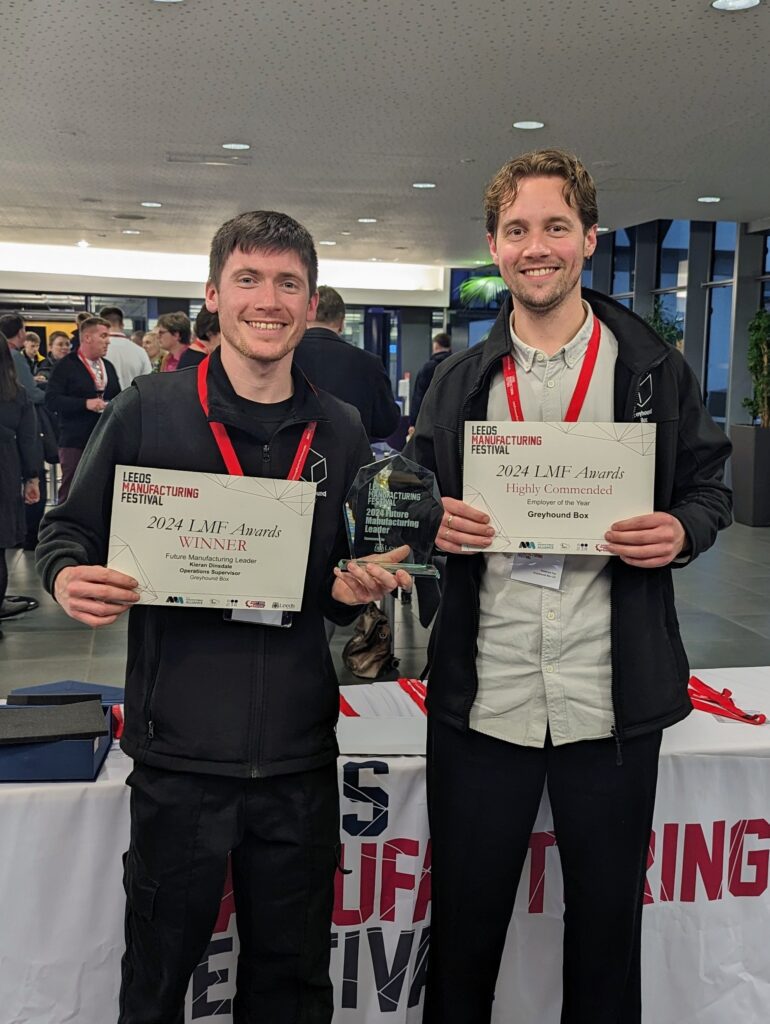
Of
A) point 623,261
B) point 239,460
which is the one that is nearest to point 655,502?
point 239,460

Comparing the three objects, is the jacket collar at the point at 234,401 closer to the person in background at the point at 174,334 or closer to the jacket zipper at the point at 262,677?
the jacket zipper at the point at 262,677

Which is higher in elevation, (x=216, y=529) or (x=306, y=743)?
(x=216, y=529)

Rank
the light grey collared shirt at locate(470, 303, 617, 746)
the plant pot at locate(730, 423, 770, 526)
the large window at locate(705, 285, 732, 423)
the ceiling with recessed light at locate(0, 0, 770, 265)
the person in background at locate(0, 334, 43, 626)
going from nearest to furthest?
the light grey collared shirt at locate(470, 303, 617, 746), the ceiling with recessed light at locate(0, 0, 770, 265), the person in background at locate(0, 334, 43, 626), the plant pot at locate(730, 423, 770, 526), the large window at locate(705, 285, 732, 423)

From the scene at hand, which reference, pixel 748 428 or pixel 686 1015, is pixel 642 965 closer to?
pixel 686 1015

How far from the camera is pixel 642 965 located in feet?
7.11

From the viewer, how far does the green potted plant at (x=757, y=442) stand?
32.0 feet

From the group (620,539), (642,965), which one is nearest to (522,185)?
(620,539)

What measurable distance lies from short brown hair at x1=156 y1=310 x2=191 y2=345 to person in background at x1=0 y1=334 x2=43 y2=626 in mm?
1947

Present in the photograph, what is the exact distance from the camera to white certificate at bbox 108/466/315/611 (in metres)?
1.55

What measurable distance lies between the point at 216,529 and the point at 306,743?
1.24 feet

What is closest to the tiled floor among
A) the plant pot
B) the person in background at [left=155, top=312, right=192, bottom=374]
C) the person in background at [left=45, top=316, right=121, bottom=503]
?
the person in background at [left=45, top=316, right=121, bottom=503]

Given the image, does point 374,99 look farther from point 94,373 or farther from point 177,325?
point 94,373

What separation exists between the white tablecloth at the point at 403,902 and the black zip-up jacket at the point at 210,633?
0.48 meters

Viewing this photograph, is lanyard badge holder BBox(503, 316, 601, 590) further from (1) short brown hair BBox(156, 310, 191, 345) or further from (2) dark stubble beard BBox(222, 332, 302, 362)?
(1) short brown hair BBox(156, 310, 191, 345)
